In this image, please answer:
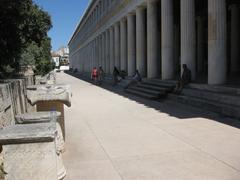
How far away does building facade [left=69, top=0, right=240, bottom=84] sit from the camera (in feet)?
50.5

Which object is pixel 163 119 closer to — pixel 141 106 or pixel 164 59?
pixel 141 106

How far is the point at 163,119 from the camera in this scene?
1230 centimetres

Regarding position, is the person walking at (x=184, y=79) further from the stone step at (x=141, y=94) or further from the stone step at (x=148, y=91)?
the stone step at (x=141, y=94)

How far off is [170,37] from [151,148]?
13912 mm

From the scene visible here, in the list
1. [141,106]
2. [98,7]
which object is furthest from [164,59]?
[98,7]

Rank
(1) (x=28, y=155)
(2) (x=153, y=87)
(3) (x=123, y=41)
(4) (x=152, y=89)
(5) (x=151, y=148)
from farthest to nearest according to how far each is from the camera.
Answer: (3) (x=123, y=41), (2) (x=153, y=87), (4) (x=152, y=89), (5) (x=151, y=148), (1) (x=28, y=155)

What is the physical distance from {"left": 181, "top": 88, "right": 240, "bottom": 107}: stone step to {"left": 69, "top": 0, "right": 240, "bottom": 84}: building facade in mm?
878

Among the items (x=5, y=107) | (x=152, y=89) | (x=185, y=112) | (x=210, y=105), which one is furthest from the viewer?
(x=152, y=89)

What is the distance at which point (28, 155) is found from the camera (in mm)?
4359

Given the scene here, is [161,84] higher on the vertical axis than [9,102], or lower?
lower

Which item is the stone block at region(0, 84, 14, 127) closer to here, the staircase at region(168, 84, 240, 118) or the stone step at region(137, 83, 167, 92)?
the staircase at region(168, 84, 240, 118)

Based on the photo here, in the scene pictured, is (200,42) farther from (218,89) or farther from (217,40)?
(218,89)

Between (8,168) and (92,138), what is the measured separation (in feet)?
17.4

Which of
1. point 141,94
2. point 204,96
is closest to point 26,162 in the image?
point 204,96
